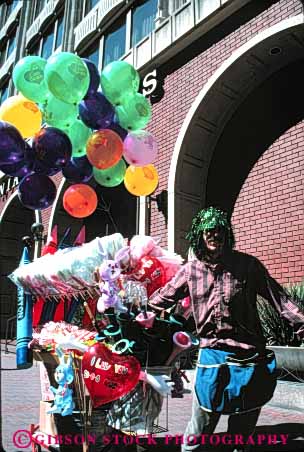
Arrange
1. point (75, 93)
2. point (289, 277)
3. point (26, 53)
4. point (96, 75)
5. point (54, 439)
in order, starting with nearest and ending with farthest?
point (54, 439), point (75, 93), point (96, 75), point (289, 277), point (26, 53)

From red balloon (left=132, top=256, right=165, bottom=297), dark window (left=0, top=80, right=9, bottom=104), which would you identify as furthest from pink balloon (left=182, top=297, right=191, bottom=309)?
dark window (left=0, top=80, right=9, bottom=104)

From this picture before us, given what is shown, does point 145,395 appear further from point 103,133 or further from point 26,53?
point 26,53

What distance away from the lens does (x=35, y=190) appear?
17.9ft

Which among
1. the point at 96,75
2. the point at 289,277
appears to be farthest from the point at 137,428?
the point at 289,277

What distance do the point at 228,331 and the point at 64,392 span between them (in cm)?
148

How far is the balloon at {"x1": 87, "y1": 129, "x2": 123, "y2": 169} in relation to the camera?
5.29 m

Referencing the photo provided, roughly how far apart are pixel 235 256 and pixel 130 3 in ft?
35.4

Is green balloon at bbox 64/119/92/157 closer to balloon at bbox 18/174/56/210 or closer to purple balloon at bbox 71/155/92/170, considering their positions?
purple balloon at bbox 71/155/92/170

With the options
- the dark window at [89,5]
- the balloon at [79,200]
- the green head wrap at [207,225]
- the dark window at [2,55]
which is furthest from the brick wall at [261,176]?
the dark window at [2,55]

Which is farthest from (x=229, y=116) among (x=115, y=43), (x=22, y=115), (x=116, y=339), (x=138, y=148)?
(x=116, y=339)

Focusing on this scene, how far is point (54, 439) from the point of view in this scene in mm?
3432

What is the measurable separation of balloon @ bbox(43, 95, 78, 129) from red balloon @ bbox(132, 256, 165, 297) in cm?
276

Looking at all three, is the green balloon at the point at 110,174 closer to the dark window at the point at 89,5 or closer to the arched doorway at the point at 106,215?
the arched doorway at the point at 106,215

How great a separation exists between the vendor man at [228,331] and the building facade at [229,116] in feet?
16.3
